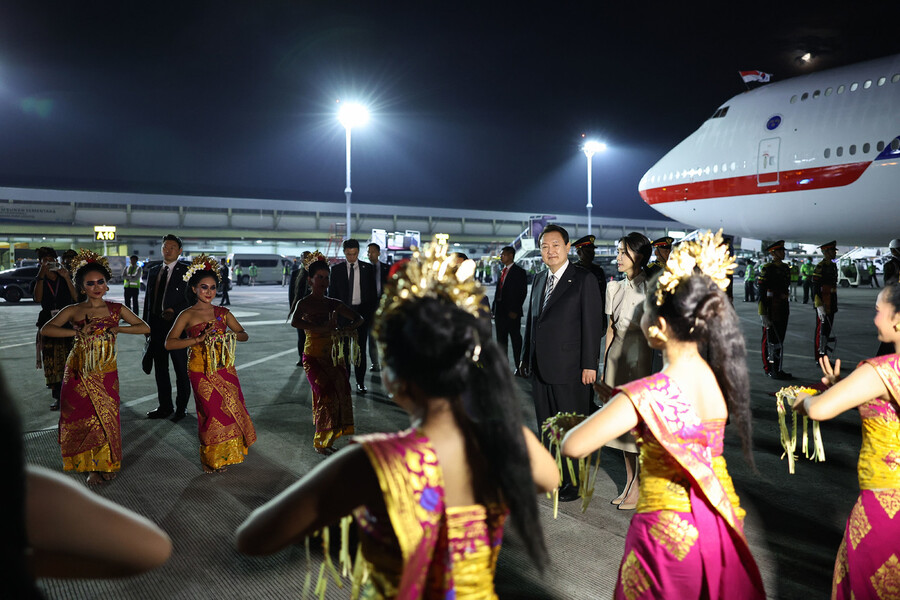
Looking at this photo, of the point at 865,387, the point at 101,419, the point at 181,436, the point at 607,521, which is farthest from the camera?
the point at 181,436

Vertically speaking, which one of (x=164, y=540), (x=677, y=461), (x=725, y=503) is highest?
(x=164, y=540)

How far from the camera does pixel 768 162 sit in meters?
16.1

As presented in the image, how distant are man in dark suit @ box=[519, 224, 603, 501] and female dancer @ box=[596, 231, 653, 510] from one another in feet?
0.87

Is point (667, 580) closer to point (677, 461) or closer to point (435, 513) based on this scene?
point (677, 461)

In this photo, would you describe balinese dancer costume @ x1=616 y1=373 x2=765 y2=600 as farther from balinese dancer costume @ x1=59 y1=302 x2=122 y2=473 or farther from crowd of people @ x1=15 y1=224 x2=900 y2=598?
balinese dancer costume @ x1=59 y1=302 x2=122 y2=473

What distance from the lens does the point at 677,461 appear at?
2.15m

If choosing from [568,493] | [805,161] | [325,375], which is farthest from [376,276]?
[805,161]

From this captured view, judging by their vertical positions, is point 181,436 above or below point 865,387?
below

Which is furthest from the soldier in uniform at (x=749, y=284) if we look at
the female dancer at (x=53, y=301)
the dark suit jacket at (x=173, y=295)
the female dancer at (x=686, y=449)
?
the female dancer at (x=686, y=449)

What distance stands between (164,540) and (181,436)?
550 cm

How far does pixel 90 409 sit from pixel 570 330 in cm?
398

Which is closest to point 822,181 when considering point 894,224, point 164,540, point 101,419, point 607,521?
point 894,224

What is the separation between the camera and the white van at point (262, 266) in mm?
40344

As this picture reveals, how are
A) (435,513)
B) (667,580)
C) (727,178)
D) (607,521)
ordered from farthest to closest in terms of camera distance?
(727,178)
(607,521)
(667,580)
(435,513)
